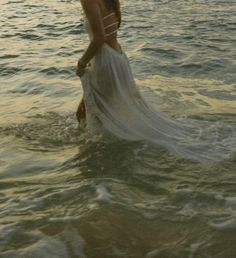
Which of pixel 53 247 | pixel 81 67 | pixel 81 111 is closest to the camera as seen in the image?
pixel 53 247

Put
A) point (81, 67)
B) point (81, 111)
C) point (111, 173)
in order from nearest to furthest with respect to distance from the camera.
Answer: point (111, 173) < point (81, 67) < point (81, 111)

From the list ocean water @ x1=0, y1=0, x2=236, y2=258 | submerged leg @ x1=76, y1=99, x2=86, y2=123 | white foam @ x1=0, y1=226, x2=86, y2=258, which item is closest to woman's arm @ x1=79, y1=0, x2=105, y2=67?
submerged leg @ x1=76, y1=99, x2=86, y2=123

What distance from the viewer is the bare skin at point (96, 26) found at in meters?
5.13

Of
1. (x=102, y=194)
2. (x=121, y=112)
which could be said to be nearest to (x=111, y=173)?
(x=102, y=194)

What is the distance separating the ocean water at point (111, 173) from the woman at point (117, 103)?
0.17m

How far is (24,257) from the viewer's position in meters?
3.75

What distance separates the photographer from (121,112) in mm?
5641

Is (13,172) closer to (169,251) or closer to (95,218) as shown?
(95,218)

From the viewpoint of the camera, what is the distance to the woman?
17.9ft

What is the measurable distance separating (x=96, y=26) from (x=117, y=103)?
895 millimetres

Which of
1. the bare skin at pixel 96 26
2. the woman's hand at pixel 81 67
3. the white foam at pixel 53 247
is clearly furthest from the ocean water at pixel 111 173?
the bare skin at pixel 96 26

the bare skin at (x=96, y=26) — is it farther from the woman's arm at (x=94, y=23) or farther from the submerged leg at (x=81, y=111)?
the submerged leg at (x=81, y=111)

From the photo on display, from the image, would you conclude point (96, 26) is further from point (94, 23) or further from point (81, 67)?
point (81, 67)

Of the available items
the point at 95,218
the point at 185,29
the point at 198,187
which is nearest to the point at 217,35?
the point at 185,29
